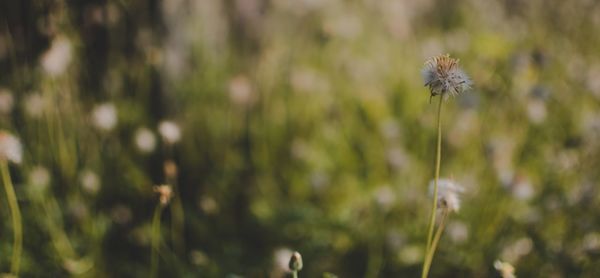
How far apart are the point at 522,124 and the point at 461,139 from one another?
0.29m

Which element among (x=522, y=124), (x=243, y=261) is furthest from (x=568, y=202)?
(x=243, y=261)

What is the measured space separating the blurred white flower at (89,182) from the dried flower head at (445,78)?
4.04ft

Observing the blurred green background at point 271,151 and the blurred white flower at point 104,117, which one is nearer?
the blurred green background at point 271,151

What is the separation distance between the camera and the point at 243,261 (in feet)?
5.11

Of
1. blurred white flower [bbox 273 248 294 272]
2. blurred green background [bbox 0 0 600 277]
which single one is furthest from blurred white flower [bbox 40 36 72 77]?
blurred white flower [bbox 273 248 294 272]

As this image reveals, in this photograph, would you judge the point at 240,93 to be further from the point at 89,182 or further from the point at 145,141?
the point at 89,182

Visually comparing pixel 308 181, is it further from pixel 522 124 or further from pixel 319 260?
pixel 522 124

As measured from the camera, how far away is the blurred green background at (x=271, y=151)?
155 cm

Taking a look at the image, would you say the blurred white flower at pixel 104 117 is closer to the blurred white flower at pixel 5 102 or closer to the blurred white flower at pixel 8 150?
the blurred white flower at pixel 5 102

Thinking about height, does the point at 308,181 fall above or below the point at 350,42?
below

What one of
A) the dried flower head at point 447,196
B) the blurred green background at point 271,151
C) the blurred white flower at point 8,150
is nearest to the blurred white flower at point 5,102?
the blurred green background at point 271,151

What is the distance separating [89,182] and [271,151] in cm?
71

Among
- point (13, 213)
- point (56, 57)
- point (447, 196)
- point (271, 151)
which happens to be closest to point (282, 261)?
point (447, 196)

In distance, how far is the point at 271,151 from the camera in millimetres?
2070
